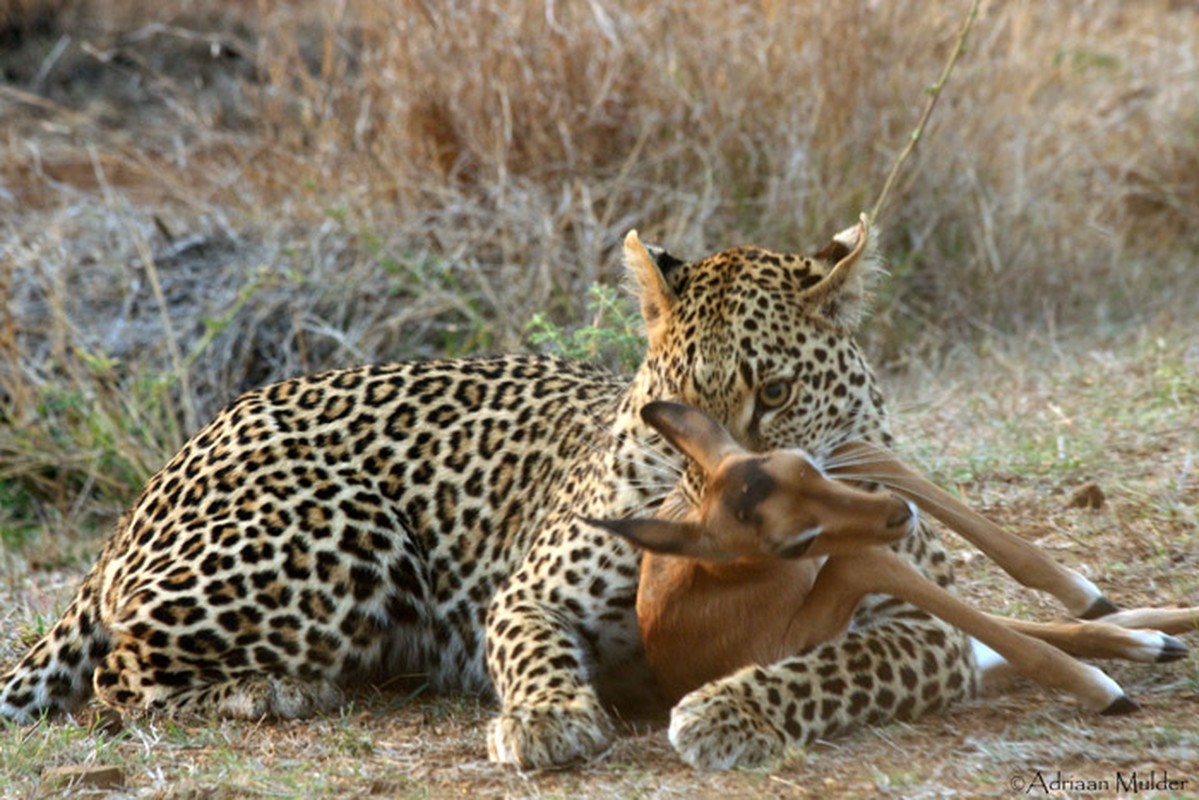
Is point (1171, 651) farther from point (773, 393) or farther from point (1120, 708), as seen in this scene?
point (773, 393)

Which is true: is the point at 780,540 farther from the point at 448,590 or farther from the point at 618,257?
the point at 618,257

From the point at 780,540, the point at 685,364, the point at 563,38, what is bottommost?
the point at 780,540

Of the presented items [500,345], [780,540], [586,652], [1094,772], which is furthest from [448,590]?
[500,345]

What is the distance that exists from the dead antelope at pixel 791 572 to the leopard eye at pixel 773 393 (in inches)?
11.2

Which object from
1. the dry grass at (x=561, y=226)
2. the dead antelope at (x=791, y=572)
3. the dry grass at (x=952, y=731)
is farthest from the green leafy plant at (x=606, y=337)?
the dead antelope at (x=791, y=572)

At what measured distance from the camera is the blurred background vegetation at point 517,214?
9281 millimetres

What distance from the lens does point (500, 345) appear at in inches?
364

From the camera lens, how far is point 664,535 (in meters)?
4.10

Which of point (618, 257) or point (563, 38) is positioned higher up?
point (563, 38)

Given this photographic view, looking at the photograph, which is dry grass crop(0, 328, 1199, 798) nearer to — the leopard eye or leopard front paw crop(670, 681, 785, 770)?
leopard front paw crop(670, 681, 785, 770)

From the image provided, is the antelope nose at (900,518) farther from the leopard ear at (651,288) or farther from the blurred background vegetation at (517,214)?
the blurred background vegetation at (517,214)

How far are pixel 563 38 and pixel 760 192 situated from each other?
57.0 inches

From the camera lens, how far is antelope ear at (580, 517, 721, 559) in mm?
4031

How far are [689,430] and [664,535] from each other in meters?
0.37
